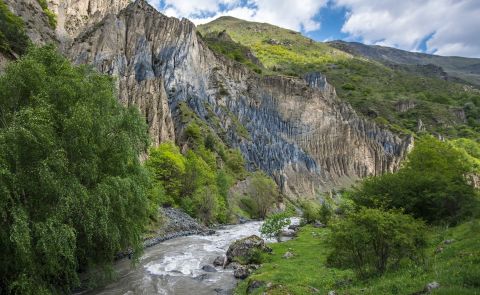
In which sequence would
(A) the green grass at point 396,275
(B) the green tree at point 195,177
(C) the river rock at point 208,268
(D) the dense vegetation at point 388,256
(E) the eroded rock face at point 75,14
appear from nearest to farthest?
(A) the green grass at point 396,275
(D) the dense vegetation at point 388,256
(C) the river rock at point 208,268
(B) the green tree at point 195,177
(E) the eroded rock face at point 75,14

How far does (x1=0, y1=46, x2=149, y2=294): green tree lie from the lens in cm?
1745

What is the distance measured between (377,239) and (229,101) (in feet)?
320

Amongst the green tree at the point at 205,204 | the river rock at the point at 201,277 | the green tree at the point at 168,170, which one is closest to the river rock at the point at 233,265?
the river rock at the point at 201,277

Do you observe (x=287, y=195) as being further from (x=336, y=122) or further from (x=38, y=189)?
(x=38, y=189)

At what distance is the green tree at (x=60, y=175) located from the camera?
17453 mm

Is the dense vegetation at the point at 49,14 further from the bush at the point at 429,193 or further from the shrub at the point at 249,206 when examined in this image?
the bush at the point at 429,193

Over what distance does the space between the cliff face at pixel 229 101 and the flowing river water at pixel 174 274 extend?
40.1 meters

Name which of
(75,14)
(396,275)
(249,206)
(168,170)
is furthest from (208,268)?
(75,14)

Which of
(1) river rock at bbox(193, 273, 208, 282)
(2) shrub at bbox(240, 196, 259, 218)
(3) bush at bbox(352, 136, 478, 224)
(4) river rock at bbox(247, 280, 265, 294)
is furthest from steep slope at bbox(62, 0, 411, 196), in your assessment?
(4) river rock at bbox(247, 280, 265, 294)

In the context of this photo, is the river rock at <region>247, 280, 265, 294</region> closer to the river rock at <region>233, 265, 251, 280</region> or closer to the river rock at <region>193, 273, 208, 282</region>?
the river rock at <region>233, 265, 251, 280</region>

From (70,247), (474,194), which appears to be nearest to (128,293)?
(70,247)

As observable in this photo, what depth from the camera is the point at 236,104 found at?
11688cm

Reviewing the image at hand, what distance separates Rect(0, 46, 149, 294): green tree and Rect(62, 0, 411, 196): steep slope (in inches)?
2157

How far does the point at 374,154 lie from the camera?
144 metres
